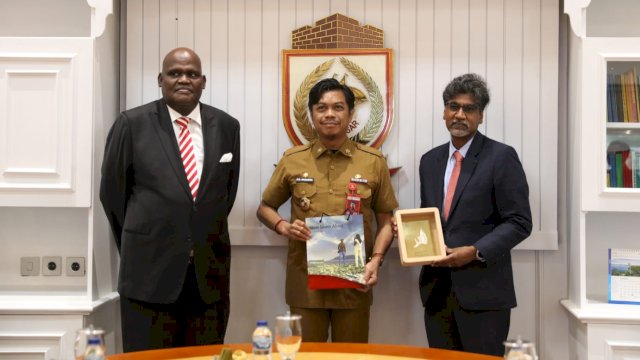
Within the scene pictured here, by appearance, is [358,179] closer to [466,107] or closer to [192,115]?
[466,107]

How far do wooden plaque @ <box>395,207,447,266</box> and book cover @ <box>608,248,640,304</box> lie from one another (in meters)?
1.00

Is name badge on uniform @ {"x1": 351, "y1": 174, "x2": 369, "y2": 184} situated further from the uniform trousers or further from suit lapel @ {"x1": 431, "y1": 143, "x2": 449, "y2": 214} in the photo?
the uniform trousers

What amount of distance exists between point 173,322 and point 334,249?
2.66ft

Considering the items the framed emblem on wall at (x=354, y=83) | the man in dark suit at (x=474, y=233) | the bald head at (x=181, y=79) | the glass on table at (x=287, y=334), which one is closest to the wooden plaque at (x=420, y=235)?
the man in dark suit at (x=474, y=233)

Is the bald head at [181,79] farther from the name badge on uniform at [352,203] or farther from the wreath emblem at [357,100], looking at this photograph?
the name badge on uniform at [352,203]

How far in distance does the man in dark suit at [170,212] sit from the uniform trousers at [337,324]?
411mm

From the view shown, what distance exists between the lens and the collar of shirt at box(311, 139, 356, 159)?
306 centimetres

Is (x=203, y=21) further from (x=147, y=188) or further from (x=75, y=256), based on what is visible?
(x=75, y=256)

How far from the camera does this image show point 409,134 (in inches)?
137

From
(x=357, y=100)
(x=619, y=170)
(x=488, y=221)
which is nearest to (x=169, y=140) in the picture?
(x=357, y=100)

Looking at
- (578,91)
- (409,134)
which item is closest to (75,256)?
(409,134)

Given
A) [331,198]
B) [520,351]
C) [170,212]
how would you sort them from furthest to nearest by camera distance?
1. [331,198]
2. [170,212]
3. [520,351]

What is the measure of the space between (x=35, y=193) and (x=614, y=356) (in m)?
2.99

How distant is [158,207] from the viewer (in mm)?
2791
